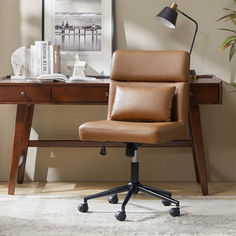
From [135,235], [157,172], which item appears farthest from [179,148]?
[135,235]

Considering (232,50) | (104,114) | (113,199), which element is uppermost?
(232,50)

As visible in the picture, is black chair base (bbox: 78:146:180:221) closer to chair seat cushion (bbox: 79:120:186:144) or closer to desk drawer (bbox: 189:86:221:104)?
chair seat cushion (bbox: 79:120:186:144)

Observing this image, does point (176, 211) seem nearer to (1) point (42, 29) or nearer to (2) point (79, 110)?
(2) point (79, 110)

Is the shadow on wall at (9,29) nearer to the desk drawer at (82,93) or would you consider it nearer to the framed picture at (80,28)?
the framed picture at (80,28)

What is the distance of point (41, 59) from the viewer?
391cm

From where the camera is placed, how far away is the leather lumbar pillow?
3438mm

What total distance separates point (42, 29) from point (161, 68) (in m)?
1.04

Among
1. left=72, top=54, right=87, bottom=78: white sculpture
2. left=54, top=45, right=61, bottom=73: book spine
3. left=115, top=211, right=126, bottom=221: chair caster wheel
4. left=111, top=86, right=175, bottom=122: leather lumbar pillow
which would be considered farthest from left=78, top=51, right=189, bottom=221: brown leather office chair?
left=54, top=45, right=61, bottom=73: book spine

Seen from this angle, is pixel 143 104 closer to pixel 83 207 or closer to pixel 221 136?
pixel 83 207

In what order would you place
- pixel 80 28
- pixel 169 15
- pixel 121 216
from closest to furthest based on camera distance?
pixel 121 216
pixel 169 15
pixel 80 28

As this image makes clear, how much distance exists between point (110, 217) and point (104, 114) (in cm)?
118

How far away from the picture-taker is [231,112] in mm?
4137

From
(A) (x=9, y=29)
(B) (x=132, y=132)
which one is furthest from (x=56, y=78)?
(B) (x=132, y=132)

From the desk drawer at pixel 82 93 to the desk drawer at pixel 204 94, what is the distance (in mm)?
563
